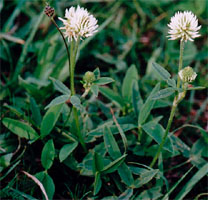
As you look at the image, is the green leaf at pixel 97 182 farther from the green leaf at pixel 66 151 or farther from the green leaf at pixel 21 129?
the green leaf at pixel 21 129

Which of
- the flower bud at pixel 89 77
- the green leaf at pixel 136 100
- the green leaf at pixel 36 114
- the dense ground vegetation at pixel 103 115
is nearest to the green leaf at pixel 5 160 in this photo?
the dense ground vegetation at pixel 103 115

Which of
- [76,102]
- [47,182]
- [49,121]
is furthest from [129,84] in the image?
[47,182]

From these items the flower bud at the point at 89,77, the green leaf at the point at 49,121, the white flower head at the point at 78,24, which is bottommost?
the green leaf at the point at 49,121

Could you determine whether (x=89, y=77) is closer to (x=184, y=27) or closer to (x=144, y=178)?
(x=184, y=27)

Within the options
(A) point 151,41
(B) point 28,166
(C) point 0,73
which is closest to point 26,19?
(C) point 0,73

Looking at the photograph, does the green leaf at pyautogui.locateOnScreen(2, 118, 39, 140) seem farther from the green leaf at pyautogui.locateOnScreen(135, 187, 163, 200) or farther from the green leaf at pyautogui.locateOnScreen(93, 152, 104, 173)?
the green leaf at pyautogui.locateOnScreen(135, 187, 163, 200)

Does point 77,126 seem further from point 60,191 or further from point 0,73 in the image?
point 0,73
